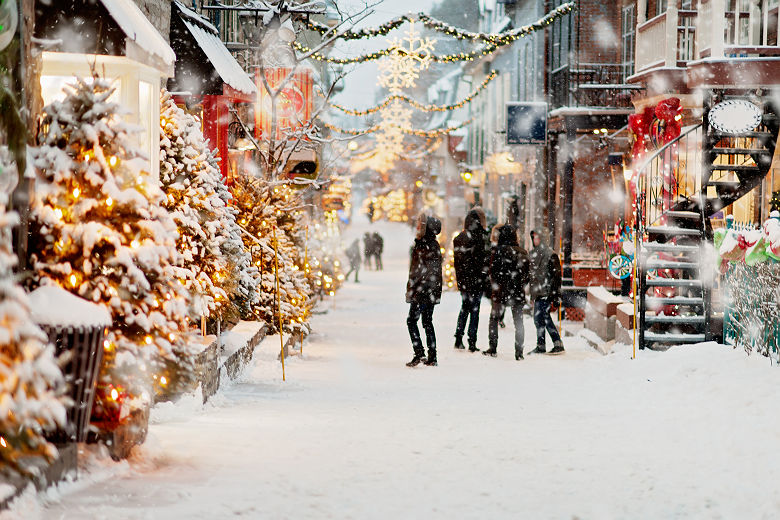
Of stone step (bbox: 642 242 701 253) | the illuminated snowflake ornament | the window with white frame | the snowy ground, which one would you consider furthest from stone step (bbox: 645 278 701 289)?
the window with white frame

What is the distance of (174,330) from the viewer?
6.70 metres

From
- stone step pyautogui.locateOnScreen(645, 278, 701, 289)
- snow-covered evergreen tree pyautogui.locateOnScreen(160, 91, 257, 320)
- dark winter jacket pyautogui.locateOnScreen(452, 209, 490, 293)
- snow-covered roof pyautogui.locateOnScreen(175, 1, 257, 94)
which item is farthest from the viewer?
dark winter jacket pyautogui.locateOnScreen(452, 209, 490, 293)

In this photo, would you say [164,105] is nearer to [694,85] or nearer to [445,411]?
[445,411]

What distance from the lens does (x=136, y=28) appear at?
7.87 metres

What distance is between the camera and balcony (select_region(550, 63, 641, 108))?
2278cm

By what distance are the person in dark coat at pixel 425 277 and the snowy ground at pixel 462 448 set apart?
2.42 ft

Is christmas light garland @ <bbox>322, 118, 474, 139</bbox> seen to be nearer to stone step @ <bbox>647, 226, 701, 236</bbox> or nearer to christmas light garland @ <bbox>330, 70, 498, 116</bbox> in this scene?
christmas light garland @ <bbox>330, 70, 498, 116</bbox>

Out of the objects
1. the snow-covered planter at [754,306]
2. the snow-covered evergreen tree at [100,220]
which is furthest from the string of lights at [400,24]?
the snow-covered evergreen tree at [100,220]

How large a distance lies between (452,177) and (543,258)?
4273cm

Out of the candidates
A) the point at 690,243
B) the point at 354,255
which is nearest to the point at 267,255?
the point at 690,243

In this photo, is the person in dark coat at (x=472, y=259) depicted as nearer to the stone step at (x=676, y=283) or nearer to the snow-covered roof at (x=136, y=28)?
the stone step at (x=676, y=283)

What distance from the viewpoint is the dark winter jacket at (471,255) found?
14.3 meters

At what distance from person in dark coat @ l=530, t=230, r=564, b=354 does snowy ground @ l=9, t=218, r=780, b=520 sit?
7.69 feet

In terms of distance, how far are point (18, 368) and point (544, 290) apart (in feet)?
37.3
